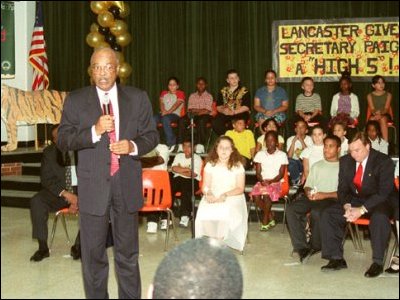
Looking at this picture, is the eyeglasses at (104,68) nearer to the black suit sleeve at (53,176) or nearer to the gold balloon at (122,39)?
the black suit sleeve at (53,176)

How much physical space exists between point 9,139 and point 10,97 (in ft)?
1.96

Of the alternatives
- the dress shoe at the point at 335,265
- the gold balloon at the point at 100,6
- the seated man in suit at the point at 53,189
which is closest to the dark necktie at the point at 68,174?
the seated man in suit at the point at 53,189

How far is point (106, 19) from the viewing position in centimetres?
1020

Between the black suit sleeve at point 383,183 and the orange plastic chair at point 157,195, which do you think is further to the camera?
the orange plastic chair at point 157,195

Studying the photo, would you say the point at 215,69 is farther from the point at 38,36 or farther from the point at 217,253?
the point at 217,253

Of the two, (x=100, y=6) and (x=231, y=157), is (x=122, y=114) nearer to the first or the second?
(x=231, y=157)

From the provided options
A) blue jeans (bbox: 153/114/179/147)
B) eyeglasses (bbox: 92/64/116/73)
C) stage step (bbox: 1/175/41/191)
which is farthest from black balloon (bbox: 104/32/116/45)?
eyeglasses (bbox: 92/64/116/73)

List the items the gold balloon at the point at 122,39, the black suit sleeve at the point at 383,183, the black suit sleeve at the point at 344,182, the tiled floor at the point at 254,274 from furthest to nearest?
the gold balloon at the point at 122,39
the black suit sleeve at the point at 344,182
the black suit sleeve at the point at 383,183
the tiled floor at the point at 254,274

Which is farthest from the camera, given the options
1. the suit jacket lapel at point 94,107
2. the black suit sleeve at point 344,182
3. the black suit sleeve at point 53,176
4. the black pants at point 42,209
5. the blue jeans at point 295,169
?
the blue jeans at point 295,169

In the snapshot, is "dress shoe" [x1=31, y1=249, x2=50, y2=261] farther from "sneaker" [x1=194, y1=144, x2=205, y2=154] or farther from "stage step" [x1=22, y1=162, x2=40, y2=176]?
"stage step" [x1=22, y1=162, x2=40, y2=176]

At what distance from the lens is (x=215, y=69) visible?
10945 millimetres

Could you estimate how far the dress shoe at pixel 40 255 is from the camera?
5418 mm

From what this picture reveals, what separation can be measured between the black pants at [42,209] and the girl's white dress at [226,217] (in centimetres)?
107

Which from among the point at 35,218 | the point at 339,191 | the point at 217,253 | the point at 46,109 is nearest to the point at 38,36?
the point at 46,109
